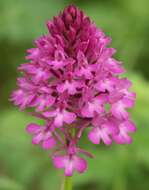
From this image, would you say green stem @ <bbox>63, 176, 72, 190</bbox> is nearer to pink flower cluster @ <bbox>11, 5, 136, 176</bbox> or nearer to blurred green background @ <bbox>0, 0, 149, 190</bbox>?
pink flower cluster @ <bbox>11, 5, 136, 176</bbox>

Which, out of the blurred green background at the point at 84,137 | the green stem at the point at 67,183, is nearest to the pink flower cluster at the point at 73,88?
the green stem at the point at 67,183

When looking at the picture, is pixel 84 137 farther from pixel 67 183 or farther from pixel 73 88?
pixel 73 88

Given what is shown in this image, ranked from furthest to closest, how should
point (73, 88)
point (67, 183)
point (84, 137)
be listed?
point (84, 137) < point (67, 183) < point (73, 88)

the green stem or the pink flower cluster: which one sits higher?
the pink flower cluster

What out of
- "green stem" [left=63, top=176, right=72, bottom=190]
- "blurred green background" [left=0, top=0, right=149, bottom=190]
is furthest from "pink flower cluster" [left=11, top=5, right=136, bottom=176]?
"blurred green background" [left=0, top=0, right=149, bottom=190]

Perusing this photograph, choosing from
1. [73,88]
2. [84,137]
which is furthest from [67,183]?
[84,137]

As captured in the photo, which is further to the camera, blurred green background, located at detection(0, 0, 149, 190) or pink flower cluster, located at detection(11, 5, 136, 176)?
blurred green background, located at detection(0, 0, 149, 190)

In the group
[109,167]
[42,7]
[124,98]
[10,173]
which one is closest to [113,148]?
[109,167]
